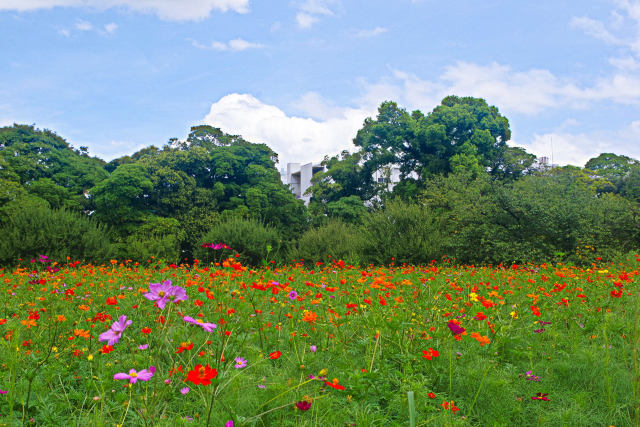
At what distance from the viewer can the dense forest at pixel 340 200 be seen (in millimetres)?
12195

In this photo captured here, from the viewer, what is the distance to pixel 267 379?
1.88 m

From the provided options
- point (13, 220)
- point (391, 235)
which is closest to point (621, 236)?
point (391, 235)

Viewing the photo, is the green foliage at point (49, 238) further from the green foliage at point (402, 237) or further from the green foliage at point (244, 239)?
the green foliage at point (402, 237)

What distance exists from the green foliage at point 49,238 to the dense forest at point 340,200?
42 millimetres

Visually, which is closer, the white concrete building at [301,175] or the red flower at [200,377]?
the red flower at [200,377]

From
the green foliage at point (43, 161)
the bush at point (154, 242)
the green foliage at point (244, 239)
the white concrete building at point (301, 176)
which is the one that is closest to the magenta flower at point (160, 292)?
the bush at point (154, 242)

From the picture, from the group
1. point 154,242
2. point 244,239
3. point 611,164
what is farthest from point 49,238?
point 611,164

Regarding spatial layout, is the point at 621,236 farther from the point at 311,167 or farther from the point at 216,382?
the point at 311,167

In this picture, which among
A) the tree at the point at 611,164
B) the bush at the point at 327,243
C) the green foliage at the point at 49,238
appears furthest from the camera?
the tree at the point at 611,164

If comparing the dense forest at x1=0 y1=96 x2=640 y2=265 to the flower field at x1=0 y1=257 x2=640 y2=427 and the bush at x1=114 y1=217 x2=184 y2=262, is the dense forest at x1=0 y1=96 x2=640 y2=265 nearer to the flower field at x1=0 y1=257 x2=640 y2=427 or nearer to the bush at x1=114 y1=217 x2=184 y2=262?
the bush at x1=114 y1=217 x2=184 y2=262

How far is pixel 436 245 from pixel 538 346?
1014cm

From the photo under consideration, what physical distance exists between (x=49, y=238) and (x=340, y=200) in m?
13.5

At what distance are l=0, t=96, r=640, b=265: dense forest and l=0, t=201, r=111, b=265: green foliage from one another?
0.14ft

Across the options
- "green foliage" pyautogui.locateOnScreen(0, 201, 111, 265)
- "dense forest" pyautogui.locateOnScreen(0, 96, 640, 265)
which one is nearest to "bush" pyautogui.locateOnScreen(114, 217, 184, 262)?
"dense forest" pyautogui.locateOnScreen(0, 96, 640, 265)
